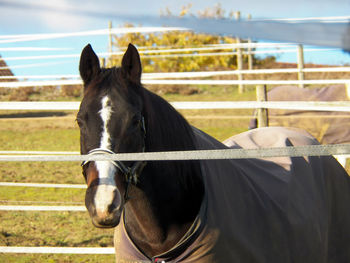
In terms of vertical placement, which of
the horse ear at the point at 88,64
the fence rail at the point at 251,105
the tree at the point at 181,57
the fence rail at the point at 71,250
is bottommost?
the fence rail at the point at 71,250

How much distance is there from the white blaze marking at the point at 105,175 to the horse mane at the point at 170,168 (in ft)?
0.81

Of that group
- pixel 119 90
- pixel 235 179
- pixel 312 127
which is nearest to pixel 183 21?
pixel 119 90

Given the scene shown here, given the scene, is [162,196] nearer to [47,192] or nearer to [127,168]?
[127,168]

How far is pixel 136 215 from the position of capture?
1.91 meters

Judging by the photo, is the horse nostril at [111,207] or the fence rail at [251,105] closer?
the horse nostril at [111,207]

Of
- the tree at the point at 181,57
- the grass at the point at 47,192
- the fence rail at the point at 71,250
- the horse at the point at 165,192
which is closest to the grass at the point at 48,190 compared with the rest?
the grass at the point at 47,192

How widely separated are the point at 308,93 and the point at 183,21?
6907mm

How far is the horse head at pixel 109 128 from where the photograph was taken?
1537 mm

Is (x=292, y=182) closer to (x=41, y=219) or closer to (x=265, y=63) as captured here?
(x=41, y=219)

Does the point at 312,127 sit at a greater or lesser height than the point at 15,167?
greater

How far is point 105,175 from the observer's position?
1566mm

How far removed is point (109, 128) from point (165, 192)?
15.7 inches

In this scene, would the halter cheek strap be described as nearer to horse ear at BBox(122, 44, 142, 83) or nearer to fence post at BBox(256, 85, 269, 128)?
horse ear at BBox(122, 44, 142, 83)

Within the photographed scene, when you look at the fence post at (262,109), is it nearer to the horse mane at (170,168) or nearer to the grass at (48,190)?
the grass at (48,190)
